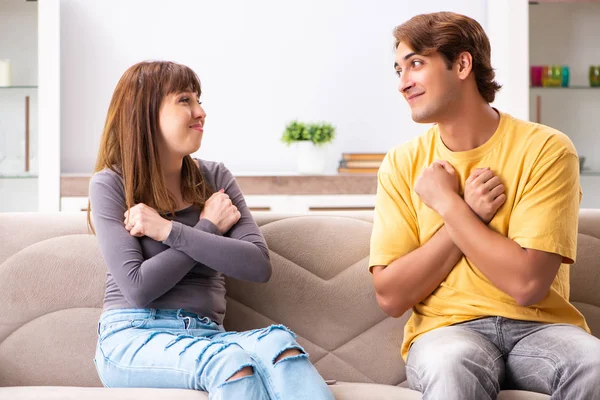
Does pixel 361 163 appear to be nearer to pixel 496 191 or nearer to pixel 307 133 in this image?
pixel 307 133

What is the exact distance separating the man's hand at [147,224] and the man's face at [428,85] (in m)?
0.67

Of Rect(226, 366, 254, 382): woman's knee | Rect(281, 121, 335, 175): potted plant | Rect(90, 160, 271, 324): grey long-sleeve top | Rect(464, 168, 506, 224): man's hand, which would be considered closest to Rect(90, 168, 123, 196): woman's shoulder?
Rect(90, 160, 271, 324): grey long-sleeve top

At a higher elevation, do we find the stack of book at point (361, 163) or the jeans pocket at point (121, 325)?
the stack of book at point (361, 163)

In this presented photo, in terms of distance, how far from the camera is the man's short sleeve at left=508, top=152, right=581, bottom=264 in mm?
1644

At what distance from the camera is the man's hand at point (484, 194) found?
1706mm

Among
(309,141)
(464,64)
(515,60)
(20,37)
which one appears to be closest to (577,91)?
(515,60)

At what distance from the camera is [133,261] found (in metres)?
1.71

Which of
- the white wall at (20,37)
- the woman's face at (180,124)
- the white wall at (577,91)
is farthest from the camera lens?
the white wall at (577,91)

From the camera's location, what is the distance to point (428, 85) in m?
1.81

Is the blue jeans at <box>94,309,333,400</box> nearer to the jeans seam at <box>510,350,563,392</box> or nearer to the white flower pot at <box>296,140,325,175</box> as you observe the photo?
the jeans seam at <box>510,350,563,392</box>

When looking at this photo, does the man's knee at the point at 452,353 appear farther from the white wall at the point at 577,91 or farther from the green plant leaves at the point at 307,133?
the white wall at the point at 577,91

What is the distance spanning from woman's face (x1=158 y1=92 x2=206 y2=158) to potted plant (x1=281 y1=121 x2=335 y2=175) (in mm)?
2086

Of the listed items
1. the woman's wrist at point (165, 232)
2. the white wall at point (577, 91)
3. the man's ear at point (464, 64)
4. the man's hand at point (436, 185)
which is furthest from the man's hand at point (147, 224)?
the white wall at point (577, 91)

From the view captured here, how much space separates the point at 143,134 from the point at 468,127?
83cm
